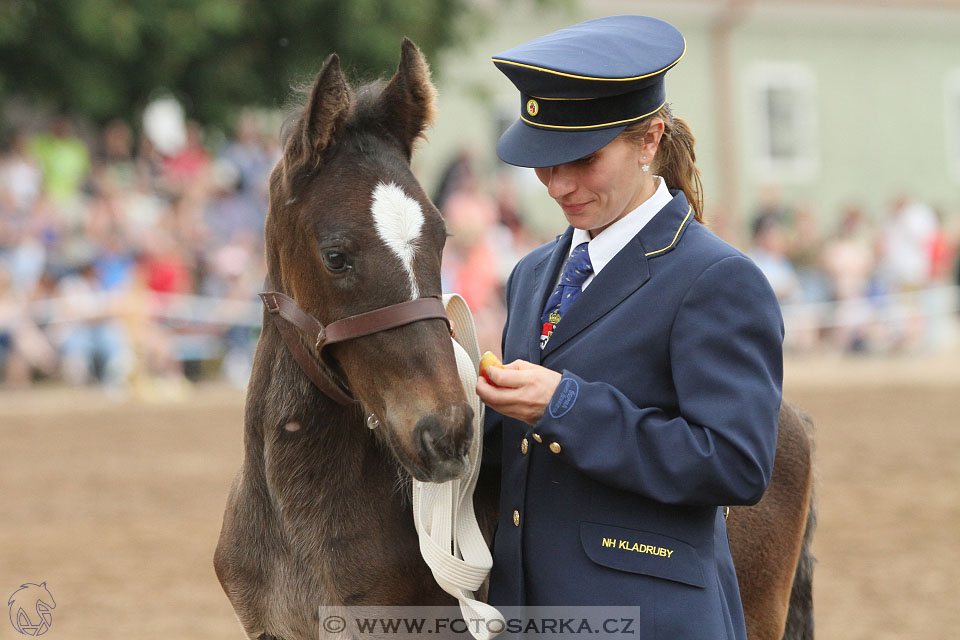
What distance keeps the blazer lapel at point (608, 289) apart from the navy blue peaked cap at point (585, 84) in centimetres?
26

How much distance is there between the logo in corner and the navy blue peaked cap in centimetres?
336

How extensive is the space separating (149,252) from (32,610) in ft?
26.7

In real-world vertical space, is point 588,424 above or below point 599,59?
below

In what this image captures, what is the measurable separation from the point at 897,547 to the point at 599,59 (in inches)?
206

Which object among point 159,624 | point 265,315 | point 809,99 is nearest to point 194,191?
point 159,624

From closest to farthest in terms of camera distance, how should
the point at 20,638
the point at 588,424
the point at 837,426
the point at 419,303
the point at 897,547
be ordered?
the point at 588,424
the point at 419,303
the point at 20,638
the point at 897,547
the point at 837,426

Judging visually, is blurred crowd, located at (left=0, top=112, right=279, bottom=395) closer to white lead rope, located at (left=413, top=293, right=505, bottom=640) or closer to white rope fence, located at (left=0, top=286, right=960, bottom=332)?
white rope fence, located at (left=0, top=286, right=960, bottom=332)

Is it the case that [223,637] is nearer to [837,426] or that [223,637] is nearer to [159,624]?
[159,624]

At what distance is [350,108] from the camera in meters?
2.66

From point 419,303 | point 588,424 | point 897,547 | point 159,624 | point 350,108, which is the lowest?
point 897,547

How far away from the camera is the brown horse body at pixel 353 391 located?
2.42 meters

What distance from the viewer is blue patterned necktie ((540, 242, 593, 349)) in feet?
8.14

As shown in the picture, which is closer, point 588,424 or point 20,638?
point 588,424

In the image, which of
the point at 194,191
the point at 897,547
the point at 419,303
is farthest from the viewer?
the point at 194,191
